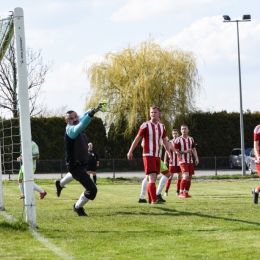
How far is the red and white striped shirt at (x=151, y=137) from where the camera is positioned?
13.7 metres

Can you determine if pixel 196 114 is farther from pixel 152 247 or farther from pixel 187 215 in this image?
pixel 152 247

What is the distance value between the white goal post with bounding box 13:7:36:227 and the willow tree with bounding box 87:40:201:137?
3253 centimetres

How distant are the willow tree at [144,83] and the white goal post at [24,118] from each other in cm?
3253

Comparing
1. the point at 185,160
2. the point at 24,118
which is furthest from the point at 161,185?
the point at 24,118

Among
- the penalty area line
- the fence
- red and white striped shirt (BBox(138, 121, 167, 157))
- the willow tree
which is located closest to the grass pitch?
the penalty area line

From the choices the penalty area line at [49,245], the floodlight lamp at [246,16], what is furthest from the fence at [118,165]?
the penalty area line at [49,245]

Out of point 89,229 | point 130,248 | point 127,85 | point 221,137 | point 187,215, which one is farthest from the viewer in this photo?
point 221,137

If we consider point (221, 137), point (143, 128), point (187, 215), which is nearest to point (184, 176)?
point (143, 128)

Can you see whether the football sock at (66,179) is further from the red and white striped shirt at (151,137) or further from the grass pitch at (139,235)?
the red and white striped shirt at (151,137)

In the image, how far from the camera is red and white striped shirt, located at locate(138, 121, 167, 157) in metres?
13.7

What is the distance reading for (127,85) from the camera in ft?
142

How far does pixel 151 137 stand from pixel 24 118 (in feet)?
15.5

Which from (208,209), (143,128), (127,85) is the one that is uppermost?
(127,85)

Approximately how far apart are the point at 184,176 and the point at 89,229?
8.00m
